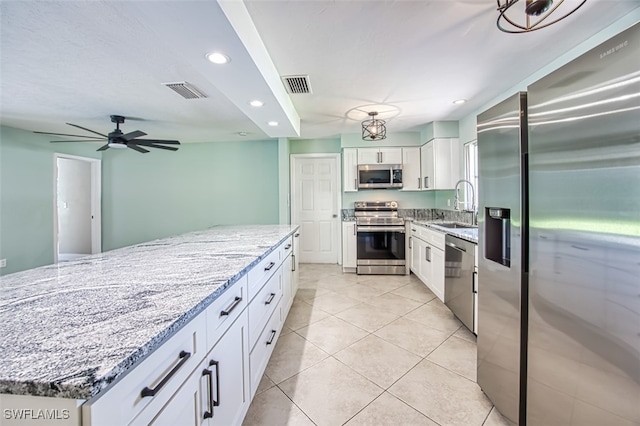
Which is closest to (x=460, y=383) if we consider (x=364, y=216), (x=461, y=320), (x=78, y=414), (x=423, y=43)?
(x=461, y=320)

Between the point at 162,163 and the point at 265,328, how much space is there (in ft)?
16.2

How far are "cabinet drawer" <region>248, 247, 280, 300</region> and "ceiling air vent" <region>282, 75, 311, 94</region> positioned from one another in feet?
5.45

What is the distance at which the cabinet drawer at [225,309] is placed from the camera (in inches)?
41.6

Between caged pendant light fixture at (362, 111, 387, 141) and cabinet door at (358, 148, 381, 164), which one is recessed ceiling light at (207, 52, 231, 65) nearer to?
caged pendant light fixture at (362, 111, 387, 141)

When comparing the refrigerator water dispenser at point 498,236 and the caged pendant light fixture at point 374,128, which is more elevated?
the caged pendant light fixture at point 374,128

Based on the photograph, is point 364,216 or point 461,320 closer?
point 461,320

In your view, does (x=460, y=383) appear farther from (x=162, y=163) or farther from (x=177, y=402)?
(x=162, y=163)

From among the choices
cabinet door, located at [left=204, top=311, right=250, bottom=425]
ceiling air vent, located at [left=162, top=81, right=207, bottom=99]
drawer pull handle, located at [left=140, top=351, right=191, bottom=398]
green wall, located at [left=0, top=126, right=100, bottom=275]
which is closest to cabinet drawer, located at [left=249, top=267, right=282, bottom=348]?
cabinet door, located at [left=204, top=311, right=250, bottom=425]

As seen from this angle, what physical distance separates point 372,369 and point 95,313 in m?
1.79

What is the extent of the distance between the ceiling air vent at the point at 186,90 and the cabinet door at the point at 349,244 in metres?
2.81

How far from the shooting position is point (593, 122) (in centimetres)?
93

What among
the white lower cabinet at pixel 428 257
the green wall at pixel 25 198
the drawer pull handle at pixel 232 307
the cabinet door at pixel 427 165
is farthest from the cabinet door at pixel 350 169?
the green wall at pixel 25 198

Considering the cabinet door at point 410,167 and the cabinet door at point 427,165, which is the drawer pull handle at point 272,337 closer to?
the cabinet door at point 427,165

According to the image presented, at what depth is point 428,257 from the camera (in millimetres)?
3426
